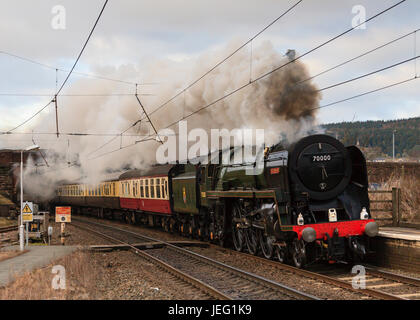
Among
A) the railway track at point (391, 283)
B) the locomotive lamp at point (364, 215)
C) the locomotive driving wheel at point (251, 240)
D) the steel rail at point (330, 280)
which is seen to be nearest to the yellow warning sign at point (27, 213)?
the locomotive driving wheel at point (251, 240)

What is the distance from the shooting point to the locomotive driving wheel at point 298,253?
1082cm

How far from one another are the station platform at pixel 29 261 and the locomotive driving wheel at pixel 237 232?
497cm

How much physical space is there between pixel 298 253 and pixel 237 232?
384 centimetres

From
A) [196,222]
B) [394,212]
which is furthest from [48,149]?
[394,212]

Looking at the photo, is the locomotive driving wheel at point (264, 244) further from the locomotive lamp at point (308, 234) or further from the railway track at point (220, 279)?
the locomotive lamp at point (308, 234)

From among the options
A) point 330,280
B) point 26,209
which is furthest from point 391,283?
point 26,209

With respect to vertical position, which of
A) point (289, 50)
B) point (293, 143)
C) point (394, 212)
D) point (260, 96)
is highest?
point (289, 50)

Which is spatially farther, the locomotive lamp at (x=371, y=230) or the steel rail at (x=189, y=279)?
the locomotive lamp at (x=371, y=230)

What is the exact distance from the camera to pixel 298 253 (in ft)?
36.3

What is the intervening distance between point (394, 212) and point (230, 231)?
5139 millimetres

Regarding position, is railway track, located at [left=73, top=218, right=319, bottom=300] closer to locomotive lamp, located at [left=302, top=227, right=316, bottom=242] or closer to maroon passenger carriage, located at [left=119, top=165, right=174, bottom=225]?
locomotive lamp, located at [left=302, top=227, right=316, bottom=242]

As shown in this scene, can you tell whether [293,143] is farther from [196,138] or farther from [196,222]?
[196,138]

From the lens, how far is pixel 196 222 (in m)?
18.5

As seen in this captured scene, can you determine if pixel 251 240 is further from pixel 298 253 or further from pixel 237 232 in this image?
pixel 298 253
